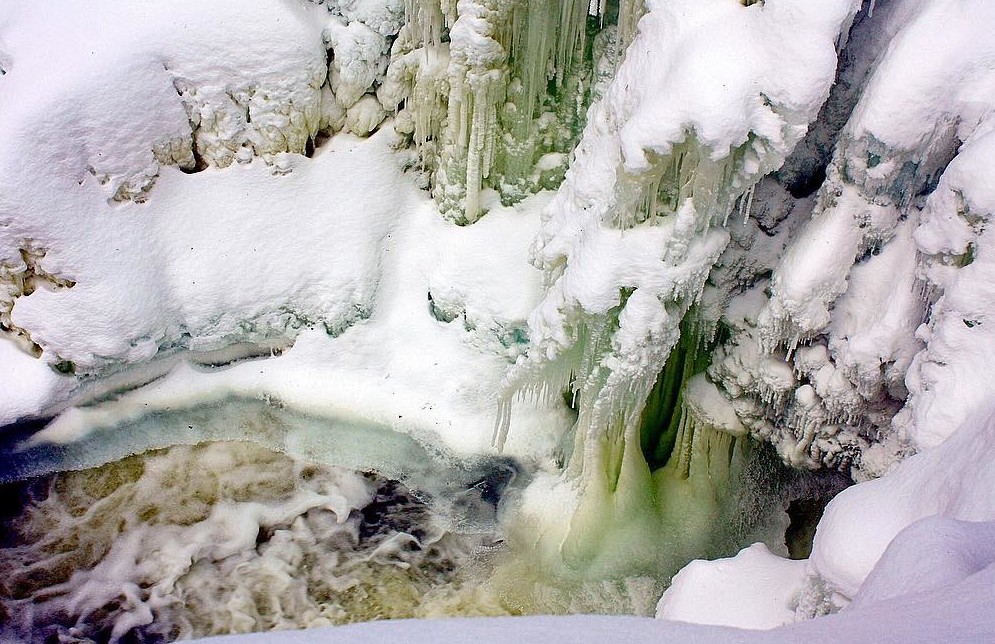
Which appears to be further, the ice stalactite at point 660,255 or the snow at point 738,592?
the ice stalactite at point 660,255

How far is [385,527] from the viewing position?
7.35 metres

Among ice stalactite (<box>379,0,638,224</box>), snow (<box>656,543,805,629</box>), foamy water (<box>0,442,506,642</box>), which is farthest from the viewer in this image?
foamy water (<box>0,442,506,642</box>)

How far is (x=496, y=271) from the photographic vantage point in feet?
23.0

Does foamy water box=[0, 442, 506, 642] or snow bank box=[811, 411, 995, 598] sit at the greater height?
snow bank box=[811, 411, 995, 598]

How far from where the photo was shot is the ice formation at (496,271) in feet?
14.7

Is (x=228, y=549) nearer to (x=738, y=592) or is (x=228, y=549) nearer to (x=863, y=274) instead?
(x=738, y=592)

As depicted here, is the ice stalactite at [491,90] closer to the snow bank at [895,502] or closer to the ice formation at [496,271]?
the ice formation at [496,271]

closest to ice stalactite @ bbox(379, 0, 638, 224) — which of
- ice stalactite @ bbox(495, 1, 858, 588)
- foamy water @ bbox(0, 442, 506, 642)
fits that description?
ice stalactite @ bbox(495, 1, 858, 588)

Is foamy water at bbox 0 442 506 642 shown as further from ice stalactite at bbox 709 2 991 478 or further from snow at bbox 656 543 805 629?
ice stalactite at bbox 709 2 991 478

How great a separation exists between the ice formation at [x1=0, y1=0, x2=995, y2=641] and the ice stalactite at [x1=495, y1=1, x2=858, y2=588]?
0.02m

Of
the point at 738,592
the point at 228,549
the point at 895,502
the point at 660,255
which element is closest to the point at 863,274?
the point at 660,255

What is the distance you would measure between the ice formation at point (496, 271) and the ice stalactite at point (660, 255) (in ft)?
0.07

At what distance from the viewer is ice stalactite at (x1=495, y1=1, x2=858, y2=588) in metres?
4.36

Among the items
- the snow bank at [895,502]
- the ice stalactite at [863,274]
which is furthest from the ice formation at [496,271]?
the snow bank at [895,502]
